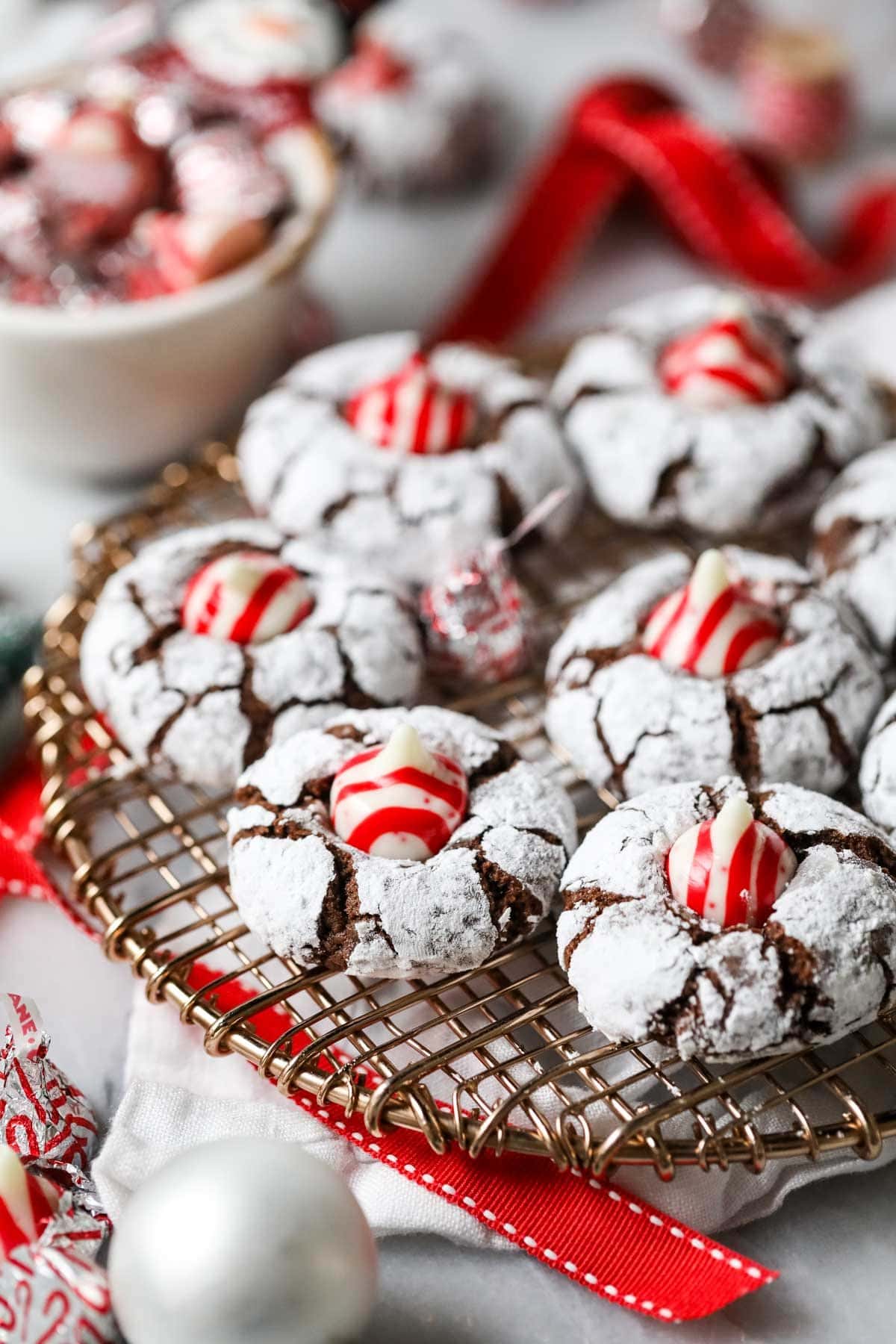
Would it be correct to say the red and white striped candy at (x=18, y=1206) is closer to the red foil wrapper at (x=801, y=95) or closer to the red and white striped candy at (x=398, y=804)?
the red and white striped candy at (x=398, y=804)

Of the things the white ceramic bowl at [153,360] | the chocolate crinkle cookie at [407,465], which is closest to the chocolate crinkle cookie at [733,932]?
the chocolate crinkle cookie at [407,465]

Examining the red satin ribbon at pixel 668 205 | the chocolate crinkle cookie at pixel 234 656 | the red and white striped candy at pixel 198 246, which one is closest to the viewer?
the chocolate crinkle cookie at pixel 234 656

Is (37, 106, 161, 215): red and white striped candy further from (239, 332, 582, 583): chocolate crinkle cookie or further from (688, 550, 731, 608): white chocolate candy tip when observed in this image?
(688, 550, 731, 608): white chocolate candy tip

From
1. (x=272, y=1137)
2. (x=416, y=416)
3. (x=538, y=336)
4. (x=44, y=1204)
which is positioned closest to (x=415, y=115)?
(x=538, y=336)

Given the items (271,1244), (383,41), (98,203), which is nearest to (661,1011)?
(271,1244)

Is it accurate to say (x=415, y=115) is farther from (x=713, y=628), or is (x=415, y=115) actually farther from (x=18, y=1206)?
(x=18, y=1206)
